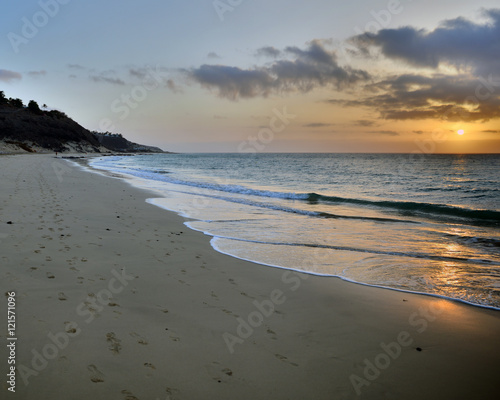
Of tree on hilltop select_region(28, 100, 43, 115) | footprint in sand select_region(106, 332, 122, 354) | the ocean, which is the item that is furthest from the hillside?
footprint in sand select_region(106, 332, 122, 354)

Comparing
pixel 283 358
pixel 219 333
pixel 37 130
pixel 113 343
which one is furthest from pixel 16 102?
pixel 283 358

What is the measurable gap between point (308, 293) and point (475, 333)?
2425mm

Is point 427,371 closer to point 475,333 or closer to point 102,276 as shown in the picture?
point 475,333

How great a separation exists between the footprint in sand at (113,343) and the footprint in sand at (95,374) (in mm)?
272

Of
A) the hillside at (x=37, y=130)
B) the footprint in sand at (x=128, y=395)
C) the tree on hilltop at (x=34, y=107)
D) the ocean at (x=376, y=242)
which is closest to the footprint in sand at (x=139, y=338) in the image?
the footprint in sand at (x=128, y=395)

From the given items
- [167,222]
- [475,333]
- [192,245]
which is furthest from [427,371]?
[167,222]

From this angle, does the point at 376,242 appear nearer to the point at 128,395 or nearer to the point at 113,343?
the point at 113,343

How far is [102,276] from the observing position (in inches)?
214

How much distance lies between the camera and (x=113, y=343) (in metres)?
3.50

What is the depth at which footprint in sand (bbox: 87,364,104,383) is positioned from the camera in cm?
293

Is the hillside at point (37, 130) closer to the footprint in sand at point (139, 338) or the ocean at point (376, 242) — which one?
the ocean at point (376, 242)

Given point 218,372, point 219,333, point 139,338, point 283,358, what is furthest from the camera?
point 219,333

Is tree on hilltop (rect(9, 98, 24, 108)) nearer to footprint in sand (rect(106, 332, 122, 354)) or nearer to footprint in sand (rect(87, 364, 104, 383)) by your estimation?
footprint in sand (rect(106, 332, 122, 354))

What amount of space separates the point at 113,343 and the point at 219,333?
4.05 ft
